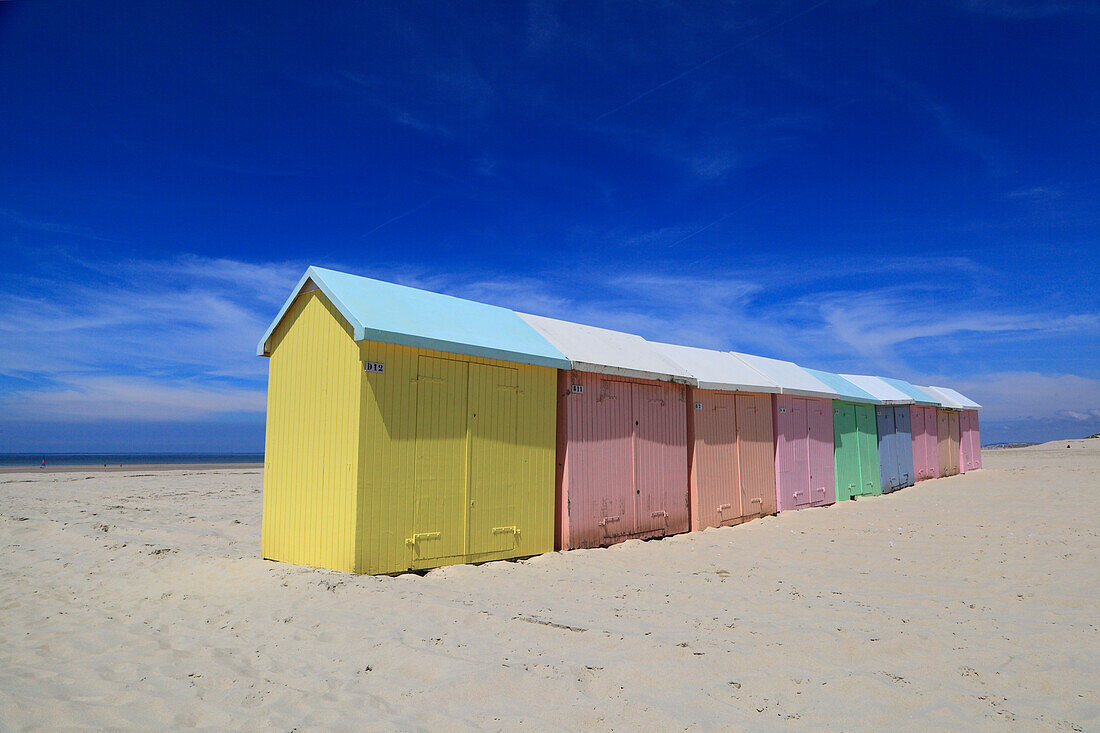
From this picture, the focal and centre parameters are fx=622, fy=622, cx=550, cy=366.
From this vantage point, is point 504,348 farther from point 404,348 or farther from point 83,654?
point 83,654

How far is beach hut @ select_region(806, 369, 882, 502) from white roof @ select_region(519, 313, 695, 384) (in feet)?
24.5

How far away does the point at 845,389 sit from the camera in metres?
16.8

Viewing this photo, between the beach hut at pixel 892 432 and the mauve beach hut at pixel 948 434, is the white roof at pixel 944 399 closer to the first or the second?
the mauve beach hut at pixel 948 434

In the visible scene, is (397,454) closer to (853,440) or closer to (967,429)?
(853,440)

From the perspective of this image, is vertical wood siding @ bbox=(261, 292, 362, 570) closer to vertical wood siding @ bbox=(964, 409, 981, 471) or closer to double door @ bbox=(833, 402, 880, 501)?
double door @ bbox=(833, 402, 880, 501)

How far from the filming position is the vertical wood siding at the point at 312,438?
21.5ft

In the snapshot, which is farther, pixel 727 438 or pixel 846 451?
pixel 846 451

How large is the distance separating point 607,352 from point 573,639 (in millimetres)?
5305

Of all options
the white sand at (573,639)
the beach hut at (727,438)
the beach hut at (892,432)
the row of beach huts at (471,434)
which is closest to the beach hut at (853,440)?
the beach hut at (892,432)

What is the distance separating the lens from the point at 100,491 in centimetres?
1802

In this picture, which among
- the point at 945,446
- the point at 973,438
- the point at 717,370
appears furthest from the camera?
the point at 973,438

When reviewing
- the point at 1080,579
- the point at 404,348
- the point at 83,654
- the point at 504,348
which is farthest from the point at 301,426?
the point at 1080,579

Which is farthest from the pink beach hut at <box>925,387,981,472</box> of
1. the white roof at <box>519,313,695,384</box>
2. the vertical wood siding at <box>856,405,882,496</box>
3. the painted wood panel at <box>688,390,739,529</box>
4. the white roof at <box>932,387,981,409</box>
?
the white roof at <box>519,313,695,384</box>

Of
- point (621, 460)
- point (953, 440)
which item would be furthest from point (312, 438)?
point (953, 440)
